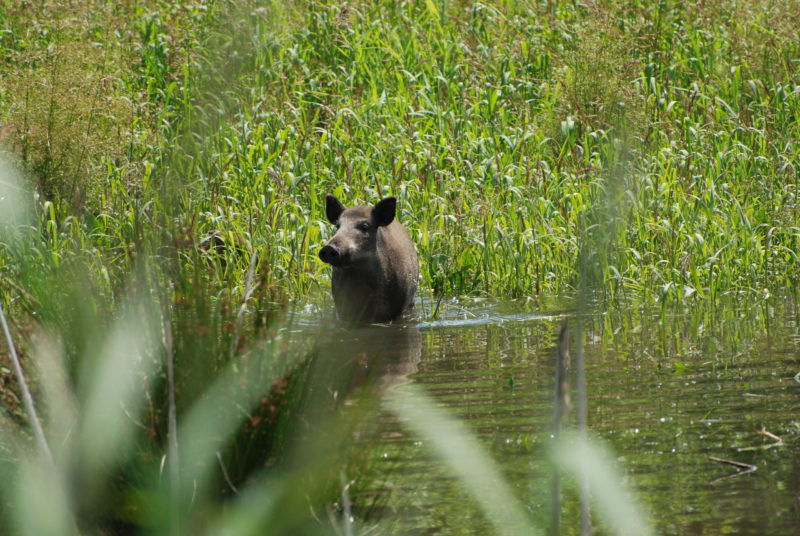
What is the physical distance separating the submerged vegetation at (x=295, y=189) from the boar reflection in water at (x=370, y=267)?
21.3 inches

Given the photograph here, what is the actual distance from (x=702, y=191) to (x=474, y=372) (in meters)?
4.86

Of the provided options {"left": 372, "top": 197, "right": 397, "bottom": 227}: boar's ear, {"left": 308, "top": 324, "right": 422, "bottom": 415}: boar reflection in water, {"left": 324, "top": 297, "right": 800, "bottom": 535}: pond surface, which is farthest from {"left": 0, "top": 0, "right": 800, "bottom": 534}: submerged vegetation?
{"left": 372, "top": 197, "right": 397, "bottom": 227}: boar's ear

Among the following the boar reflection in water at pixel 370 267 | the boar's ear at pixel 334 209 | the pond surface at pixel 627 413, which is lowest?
the pond surface at pixel 627 413

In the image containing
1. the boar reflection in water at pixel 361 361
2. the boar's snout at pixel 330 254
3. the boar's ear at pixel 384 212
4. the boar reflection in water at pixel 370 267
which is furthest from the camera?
the boar's ear at pixel 384 212

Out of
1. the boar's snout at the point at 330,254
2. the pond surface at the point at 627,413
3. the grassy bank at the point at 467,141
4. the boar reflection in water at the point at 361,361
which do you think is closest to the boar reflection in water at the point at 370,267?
the boar's snout at the point at 330,254

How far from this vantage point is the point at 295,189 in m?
11.4

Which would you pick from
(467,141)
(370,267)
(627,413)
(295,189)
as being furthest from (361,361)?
(467,141)

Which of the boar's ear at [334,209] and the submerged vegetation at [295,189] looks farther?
the boar's ear at [334,209]

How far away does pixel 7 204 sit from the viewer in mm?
3264

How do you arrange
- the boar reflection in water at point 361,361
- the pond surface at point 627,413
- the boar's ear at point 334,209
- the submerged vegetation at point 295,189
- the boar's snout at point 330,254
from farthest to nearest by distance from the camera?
the boar's ear at point 334,209 < the boar's snout at point 330,254 < the pond surface at point 627,413 < the boar reflection in water at point 361,361 < the submerged vegetation at point 295,189

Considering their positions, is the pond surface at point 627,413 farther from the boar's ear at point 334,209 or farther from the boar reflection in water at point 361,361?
the boar's ear at point 334,209

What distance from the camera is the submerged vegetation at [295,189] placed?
3.49 metres

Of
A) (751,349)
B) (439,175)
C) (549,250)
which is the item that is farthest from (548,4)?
(751,349)

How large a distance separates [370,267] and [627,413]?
427 cm
